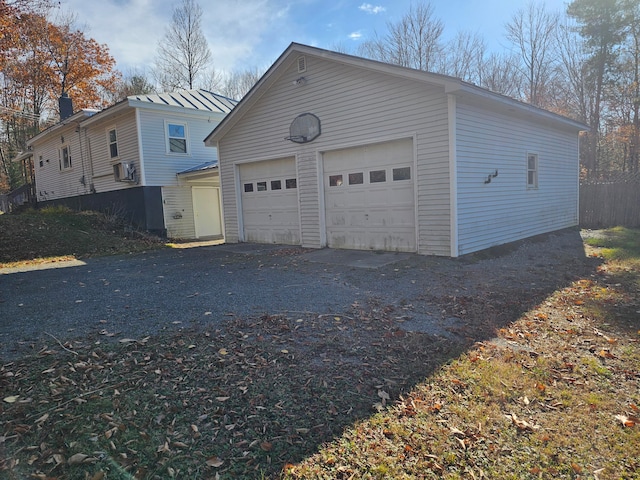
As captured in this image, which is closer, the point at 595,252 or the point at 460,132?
the point at 460,132

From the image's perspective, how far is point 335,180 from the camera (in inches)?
405

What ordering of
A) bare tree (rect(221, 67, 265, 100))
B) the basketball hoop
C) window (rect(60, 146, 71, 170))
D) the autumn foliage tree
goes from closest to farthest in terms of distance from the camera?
the basketball hoop
window (rect(60, 146, 71, 170))
the autumn foliage tree
bare tree (rect(221, 67, 265, 100))

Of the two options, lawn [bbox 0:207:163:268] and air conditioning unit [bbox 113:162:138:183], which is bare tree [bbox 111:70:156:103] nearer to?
air conditioning unit [bbox 113:162:138:183]

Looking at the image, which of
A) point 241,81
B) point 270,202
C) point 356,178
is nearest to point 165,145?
point 270,202

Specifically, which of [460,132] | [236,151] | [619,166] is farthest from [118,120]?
[619,166]

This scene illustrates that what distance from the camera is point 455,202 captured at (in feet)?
26.8

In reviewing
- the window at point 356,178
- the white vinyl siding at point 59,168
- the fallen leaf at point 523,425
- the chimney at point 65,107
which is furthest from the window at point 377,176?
the chimney at point 65,107

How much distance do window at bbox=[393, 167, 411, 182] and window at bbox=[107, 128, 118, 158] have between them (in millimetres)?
12339

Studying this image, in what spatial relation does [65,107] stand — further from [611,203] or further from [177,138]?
[611,203]

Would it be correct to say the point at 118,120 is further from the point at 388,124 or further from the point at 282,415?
the point at 282,415

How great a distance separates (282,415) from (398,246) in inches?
271

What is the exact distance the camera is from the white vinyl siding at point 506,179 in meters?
8.55

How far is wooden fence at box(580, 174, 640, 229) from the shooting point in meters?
14.0

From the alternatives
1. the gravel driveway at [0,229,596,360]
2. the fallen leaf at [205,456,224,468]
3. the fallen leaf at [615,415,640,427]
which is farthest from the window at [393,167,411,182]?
the fallen leaf at [205,456,224,468]
